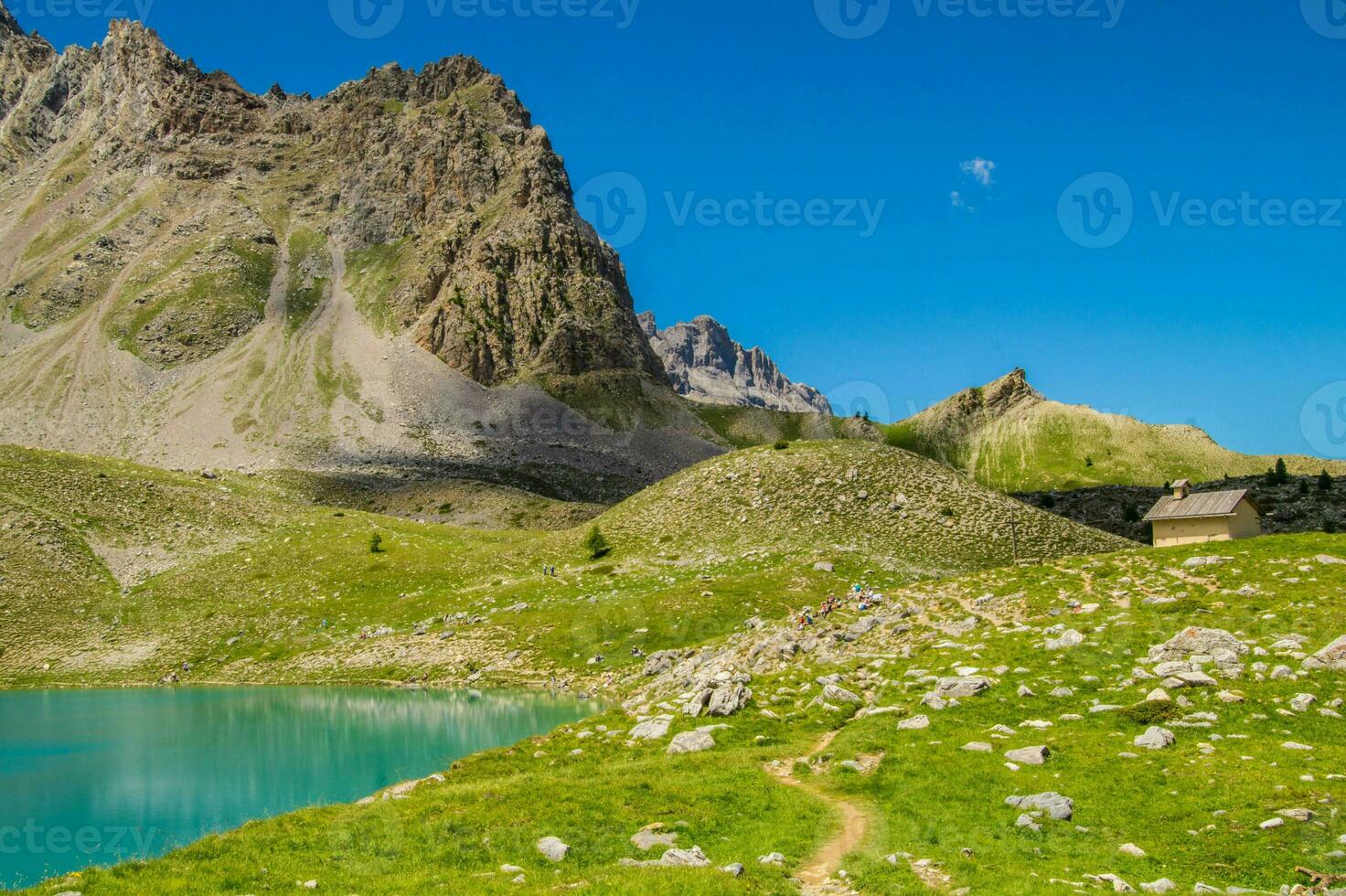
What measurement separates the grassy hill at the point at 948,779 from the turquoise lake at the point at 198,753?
5972mm

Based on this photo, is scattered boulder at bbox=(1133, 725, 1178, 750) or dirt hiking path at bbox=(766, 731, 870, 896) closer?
dirt hiking path at bbox=(766, 731, 870, 896)

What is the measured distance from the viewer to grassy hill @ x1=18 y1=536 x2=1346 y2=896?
1570 centimetres

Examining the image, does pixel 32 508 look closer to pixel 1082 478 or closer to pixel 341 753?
pixel 341 753

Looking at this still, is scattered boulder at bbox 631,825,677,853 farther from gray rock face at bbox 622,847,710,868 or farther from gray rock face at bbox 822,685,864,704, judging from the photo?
gray rock face at bbox 822,685,864,704

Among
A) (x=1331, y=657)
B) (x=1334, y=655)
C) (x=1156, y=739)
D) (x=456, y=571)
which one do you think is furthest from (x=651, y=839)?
(x=456, y=571)

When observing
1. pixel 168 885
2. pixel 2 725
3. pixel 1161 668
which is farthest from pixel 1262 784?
pixel 2 725

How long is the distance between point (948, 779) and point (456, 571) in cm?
5742

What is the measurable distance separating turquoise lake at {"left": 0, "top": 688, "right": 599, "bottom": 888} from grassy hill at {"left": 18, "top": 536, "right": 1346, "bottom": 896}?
597 centimetres

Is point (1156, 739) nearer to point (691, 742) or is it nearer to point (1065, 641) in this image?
point (1065, 641)

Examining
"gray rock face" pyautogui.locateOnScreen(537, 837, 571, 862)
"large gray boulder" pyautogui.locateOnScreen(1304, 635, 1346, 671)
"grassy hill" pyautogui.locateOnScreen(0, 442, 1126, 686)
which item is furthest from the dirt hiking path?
"grassy hill" pyautogui.locateOnScreen(0, 442, 1126, 686)

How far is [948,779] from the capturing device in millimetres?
20859

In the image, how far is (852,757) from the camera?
78.3 feet

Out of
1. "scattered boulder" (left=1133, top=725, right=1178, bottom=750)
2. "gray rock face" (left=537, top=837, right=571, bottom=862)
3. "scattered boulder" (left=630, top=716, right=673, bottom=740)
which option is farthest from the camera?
"scattered boulder" (left=630, top=716, right=673, bottom=740)

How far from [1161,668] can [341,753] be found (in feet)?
102
